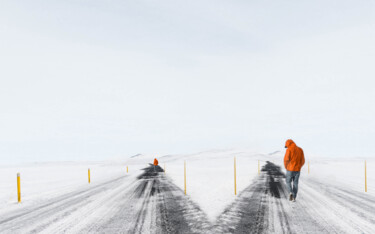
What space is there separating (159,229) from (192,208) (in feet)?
7.11

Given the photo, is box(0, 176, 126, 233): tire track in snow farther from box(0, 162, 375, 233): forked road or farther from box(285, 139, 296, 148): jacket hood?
box(285, 139, 296, 148): jacket hood

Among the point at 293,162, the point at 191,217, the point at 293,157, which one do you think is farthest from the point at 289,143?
the point at 191,217

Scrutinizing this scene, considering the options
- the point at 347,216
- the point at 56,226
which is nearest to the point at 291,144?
the point at 347,216

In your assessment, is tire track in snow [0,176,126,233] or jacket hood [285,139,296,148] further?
jacket hood [285,139,296,148]

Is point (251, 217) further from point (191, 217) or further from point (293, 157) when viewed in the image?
point (293, 157)

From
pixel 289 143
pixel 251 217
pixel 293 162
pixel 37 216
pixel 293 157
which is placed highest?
pixel 289 143

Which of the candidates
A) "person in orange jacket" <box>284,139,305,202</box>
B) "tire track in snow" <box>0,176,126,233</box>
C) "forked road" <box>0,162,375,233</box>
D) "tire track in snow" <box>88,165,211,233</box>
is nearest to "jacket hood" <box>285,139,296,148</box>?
"person in orange jacket" <box>284,139,305,202</box>

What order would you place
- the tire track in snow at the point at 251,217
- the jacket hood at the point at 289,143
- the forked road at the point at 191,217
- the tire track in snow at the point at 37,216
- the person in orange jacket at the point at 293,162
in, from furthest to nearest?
the jacket hood at the point at 289,143 → the person in orange jacket at the point at 293,162 → the tire track in snow at the point at 37,216 → the forked road at the point at 191,217 → the tire track in snow at the point at 251,217

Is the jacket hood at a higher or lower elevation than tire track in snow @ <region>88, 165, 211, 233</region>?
higher

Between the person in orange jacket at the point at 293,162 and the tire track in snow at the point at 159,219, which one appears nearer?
the tire track in snow at the point at 159,219

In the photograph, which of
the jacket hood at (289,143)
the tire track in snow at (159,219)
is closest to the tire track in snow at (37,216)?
the tire track in snow at (159,219)

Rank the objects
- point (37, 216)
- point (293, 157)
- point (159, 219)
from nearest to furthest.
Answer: point (159, 219) → point (37, 216) → point (293, 157)

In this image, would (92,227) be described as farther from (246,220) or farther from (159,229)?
(246,220)

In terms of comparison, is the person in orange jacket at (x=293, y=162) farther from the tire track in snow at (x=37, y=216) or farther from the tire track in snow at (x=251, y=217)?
the tire track in snow at (x=37, y=216)
